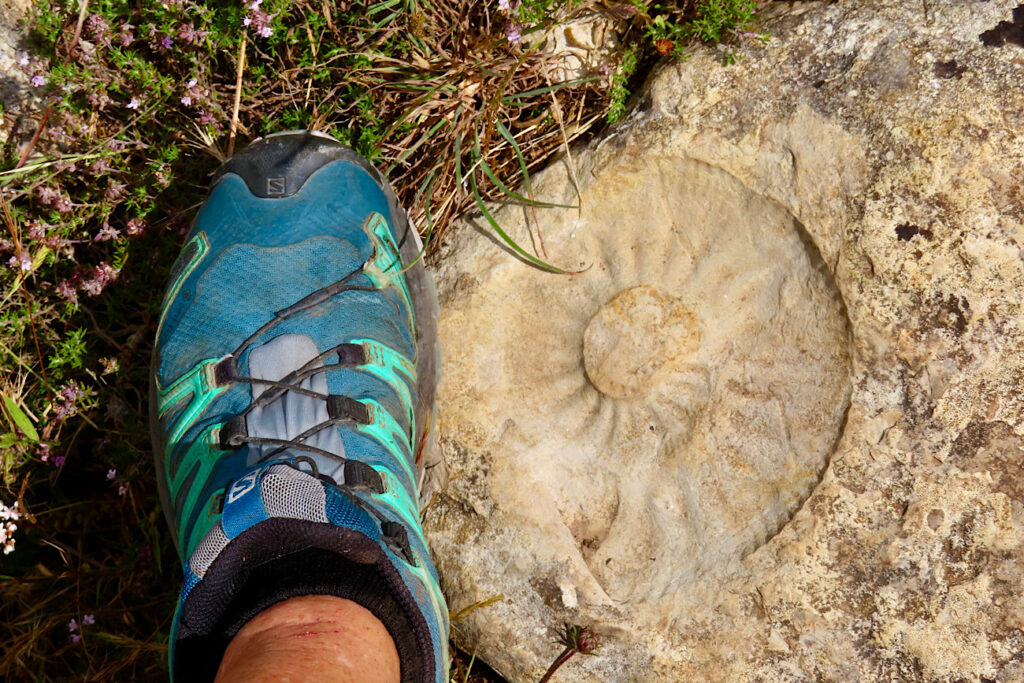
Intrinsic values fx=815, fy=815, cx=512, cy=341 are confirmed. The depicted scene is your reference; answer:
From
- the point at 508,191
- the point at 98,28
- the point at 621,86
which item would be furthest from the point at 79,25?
the point at 621,86

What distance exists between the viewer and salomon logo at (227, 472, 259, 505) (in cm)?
175

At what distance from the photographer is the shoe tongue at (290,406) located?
6.58ft

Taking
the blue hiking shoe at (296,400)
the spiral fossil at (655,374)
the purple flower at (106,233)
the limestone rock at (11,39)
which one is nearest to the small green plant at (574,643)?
the spiral fossil at (655,374)

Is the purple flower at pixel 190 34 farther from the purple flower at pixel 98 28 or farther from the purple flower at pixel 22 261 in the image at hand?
the purple flower at pixel 22 261

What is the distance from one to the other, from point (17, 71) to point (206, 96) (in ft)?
1.80

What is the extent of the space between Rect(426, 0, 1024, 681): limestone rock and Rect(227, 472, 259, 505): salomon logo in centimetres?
65

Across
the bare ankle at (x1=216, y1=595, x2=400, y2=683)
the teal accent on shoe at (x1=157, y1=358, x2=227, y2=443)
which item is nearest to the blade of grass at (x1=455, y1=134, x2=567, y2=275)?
the teal accent on shoe at (x1=157, y1=358, x2=227, y2=443)

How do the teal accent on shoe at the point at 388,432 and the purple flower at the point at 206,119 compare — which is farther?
the purple flower at the point at 206,119

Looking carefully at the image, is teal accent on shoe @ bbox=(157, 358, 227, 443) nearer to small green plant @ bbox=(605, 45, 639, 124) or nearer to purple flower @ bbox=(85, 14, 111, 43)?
purple flower @ bbox=(85, 14, 111, 43)

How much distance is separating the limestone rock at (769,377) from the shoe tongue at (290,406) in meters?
0.38

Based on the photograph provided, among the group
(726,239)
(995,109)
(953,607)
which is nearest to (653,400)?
(726,239)

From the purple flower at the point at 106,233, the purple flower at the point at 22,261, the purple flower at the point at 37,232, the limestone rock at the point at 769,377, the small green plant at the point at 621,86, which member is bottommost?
the limestone rock at the point at 769,377

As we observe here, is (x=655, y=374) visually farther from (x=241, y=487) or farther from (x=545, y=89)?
(x=241, y=487)

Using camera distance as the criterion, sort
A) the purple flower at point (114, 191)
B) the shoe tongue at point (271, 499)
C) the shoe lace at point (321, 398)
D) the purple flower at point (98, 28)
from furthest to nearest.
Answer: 1. the purple flower at point (114, 191)
2. the purple flower at point (98, 28)
3. the shoe lace at point (321, 398)
4. the shoe tongue at point (271, 499)
